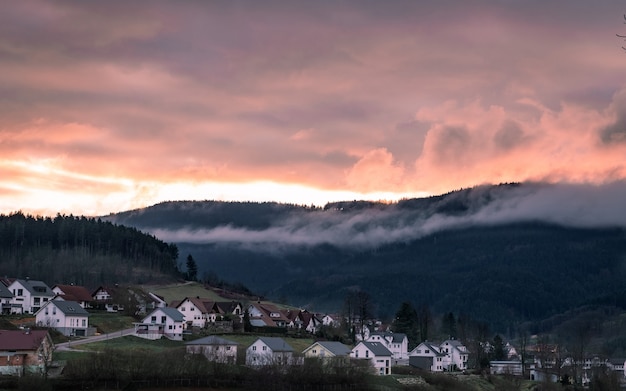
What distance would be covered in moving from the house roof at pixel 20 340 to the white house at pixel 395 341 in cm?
5923

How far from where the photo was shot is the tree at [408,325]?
144 meters

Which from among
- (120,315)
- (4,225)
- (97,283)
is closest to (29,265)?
(97,283)

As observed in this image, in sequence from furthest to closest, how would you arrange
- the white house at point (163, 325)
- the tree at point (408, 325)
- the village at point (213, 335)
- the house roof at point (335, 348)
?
the tree at point (408, 325), the white house at point (163, 325), the house roof at point (335, 348), the village at point (213, 335)

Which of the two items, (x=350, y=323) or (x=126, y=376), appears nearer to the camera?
(x=126, y=376)

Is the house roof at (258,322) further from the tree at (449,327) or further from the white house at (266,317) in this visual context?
the tree at (449,327)

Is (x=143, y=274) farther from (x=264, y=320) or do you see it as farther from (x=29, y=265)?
(x=264, y=320)

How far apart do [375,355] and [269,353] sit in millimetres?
17065

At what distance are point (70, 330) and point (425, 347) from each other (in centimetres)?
4840

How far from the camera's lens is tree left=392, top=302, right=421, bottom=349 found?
144 m

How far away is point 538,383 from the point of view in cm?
12156

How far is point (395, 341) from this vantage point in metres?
134

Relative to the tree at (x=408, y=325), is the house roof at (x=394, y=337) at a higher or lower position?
lower

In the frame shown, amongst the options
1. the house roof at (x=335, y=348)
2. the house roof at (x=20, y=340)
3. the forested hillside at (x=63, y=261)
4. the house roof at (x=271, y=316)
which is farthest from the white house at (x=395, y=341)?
the house roof at (x=20, y=340)

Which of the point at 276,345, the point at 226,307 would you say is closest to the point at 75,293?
the point at 226,307
